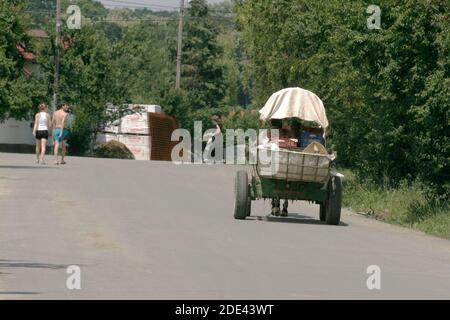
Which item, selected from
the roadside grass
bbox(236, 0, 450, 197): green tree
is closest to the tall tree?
bbox(236, 0, 450, 197): green tree

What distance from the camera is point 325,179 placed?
79.9ft

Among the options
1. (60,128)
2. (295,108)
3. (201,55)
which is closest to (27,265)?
(295,108)

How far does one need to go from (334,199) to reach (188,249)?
6.76 m

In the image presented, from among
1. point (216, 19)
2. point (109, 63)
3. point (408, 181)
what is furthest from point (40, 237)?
point (216, 19)

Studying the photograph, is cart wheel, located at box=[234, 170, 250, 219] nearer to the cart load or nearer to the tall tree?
the cart load

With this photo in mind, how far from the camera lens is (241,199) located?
24219mm

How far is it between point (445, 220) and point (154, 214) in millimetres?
5508

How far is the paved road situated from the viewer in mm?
14289

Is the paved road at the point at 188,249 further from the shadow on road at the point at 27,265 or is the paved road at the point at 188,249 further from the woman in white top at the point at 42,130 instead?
the woman in white top at the point at 42,130

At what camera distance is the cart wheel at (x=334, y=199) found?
961 inches

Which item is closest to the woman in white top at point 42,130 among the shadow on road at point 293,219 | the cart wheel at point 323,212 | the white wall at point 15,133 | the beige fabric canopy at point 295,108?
the beige fabric canopy at point 295,108

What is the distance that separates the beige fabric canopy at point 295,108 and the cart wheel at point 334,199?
188cm

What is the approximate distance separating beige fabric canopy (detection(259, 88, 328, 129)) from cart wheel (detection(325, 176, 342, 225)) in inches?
74.2

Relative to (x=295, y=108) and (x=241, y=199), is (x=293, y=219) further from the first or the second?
(x=295, y=108)
